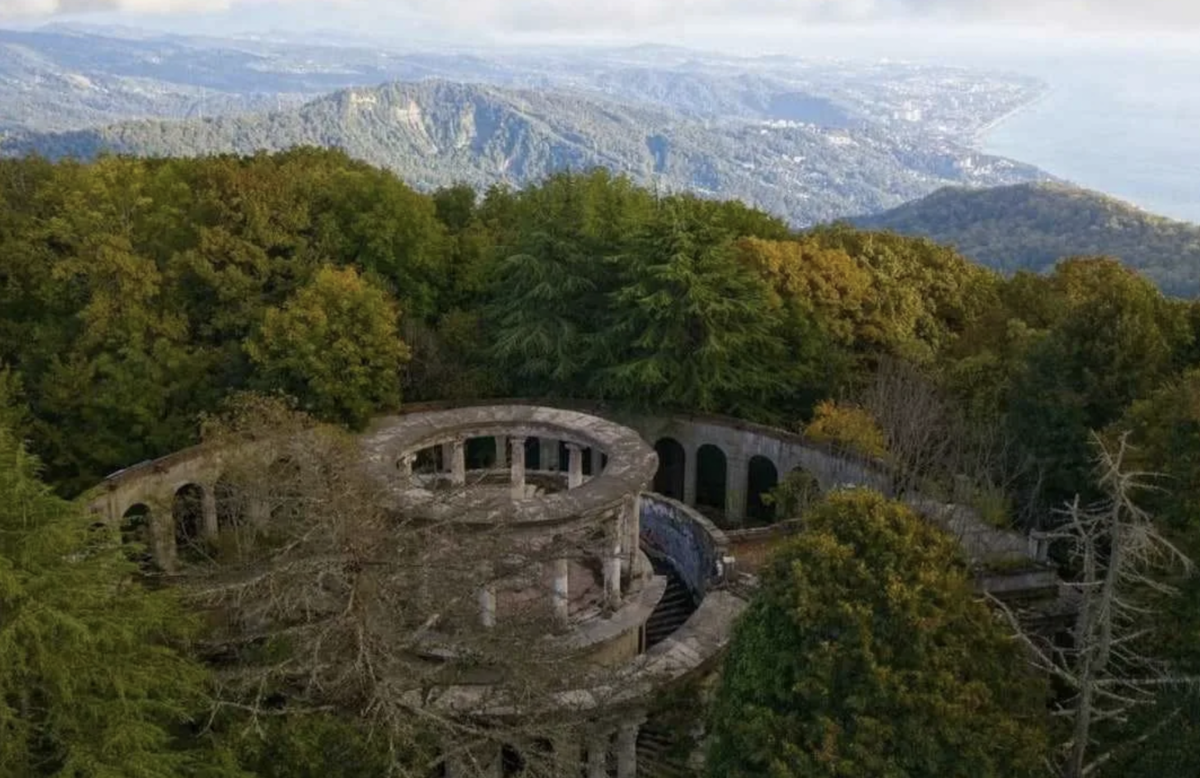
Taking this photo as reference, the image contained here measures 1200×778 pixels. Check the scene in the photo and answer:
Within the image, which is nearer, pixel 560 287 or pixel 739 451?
pixel 739 451

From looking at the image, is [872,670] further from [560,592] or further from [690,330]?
[690,330]

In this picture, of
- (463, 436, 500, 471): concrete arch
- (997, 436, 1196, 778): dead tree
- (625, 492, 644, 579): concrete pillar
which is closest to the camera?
(997, 436, 1196, 778): dead tree

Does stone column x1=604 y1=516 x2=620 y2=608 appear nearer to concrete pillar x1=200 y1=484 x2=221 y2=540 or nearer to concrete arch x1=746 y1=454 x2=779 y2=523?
concrete arch x1=746 y1=454 x2=779 y2=523

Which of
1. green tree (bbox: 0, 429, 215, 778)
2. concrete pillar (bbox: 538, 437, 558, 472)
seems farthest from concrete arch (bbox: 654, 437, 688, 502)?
green tree (bbox: 0, 429, 215, 778)

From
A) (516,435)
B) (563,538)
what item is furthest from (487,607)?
(516,435)

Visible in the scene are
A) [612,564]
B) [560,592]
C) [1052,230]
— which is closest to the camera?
[560,592]

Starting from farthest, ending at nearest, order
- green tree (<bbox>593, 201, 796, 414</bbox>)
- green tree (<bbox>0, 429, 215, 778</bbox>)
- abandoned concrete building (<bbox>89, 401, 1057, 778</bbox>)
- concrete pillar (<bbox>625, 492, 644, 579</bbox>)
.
Result: green tree (<bbox>593, 201, 796, 414</bbox>)
concrete pillar (<bbox>625, 492, 644, 579</bbox>)
abandoned concrete building (<bbox>89, 401, 1057, 778</bbox>)
green tree (<bbox>0, 429, 215, 778</bbox>)

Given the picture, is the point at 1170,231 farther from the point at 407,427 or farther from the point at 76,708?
the point at 76,708
